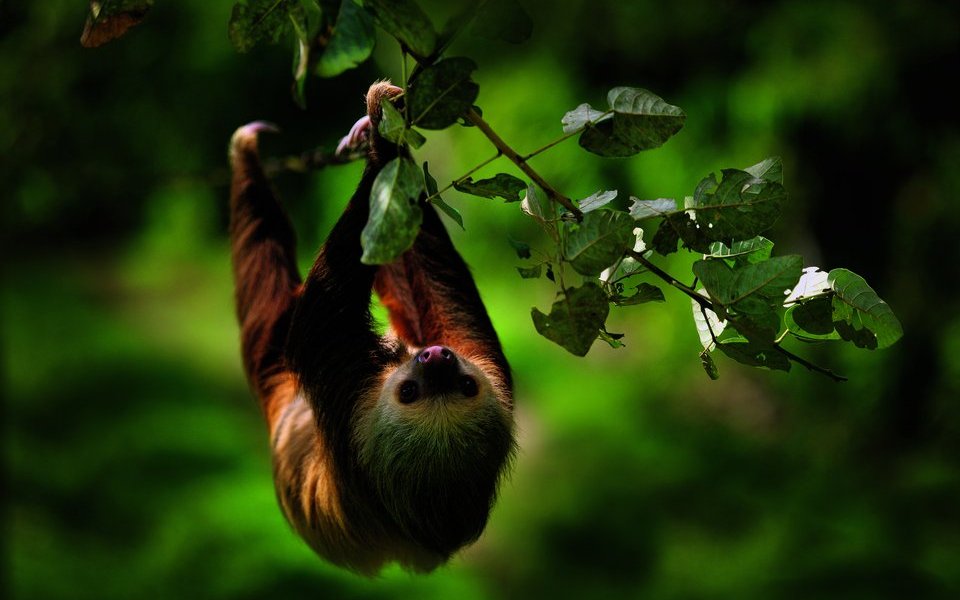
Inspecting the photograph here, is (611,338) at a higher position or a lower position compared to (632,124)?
lower

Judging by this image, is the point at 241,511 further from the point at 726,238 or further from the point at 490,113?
the point at 726,238

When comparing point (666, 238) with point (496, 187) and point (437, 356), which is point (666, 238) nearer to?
point (496, 187)

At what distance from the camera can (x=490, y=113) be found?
7.56 m

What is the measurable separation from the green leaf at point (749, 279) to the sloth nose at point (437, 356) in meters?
1.08

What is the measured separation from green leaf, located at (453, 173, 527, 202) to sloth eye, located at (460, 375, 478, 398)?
109 centimetres

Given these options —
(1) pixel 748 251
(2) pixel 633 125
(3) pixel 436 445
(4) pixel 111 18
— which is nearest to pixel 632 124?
(2) pixel 633 125

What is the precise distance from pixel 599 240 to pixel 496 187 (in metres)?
0.22

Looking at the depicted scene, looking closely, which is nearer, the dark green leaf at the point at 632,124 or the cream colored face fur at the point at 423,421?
the dark green leaf at the point at 632,124

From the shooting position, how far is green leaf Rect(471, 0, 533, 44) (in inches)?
51.0

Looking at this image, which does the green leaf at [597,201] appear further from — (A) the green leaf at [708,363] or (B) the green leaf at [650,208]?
(A) the green leaf at [708,363]

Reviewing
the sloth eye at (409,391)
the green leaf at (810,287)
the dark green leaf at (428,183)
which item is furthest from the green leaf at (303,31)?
the sloth eye at (409,391)

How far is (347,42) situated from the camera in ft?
4.46

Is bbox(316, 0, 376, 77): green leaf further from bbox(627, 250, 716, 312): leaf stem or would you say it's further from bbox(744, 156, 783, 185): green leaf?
bbox(744, 156, 783, 185): green leaf

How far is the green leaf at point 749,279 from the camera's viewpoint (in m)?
1.53
